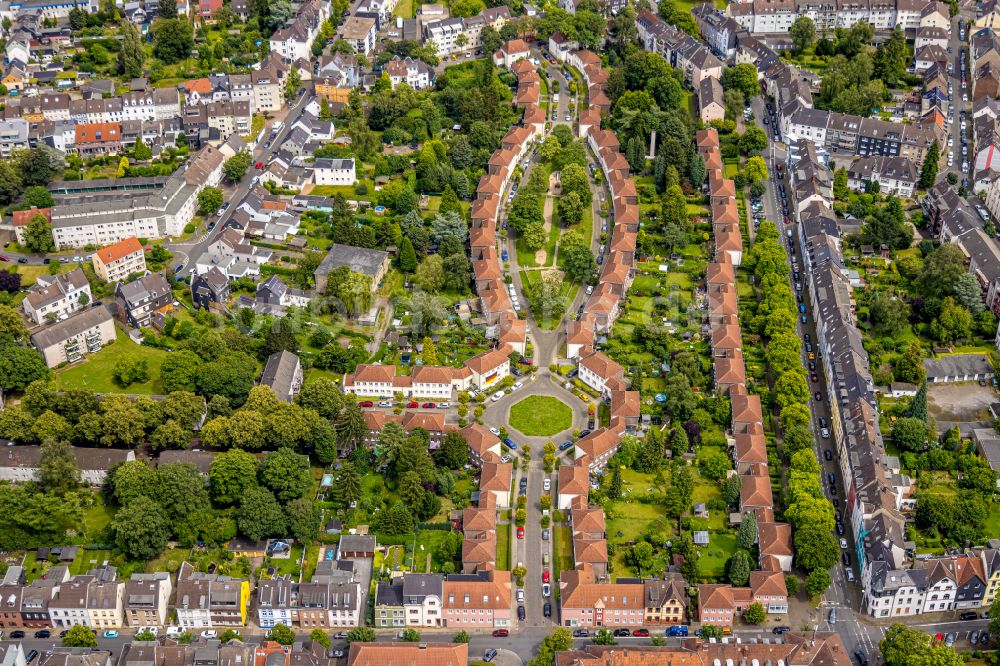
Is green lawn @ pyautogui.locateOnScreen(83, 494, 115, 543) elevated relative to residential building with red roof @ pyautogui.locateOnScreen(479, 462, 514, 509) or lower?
lower

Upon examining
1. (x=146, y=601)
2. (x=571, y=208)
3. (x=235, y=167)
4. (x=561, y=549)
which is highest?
(x=235, y=167)

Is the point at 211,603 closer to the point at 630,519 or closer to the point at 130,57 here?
the point at 630,519

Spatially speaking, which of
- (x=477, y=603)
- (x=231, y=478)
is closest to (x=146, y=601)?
(x=231, y=478)

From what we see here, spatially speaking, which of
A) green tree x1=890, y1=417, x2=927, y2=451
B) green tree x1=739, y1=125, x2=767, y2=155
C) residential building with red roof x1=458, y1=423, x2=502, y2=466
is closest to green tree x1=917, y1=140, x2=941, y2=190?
green tree x1=739, y1=125, x2=767, y2=155

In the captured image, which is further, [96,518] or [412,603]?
[96,518]

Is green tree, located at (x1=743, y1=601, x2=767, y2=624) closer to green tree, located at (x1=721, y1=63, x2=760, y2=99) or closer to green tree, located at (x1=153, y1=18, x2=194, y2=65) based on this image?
green tree, located at (x1=721, y1=63, x2=760, y2=99)

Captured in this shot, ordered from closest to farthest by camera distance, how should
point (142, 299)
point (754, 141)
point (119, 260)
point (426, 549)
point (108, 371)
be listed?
1. point (426, 549)
2. point (108, 371)
3. point (142, 299)
4. point (119, 260)
5. point (754, 141)
